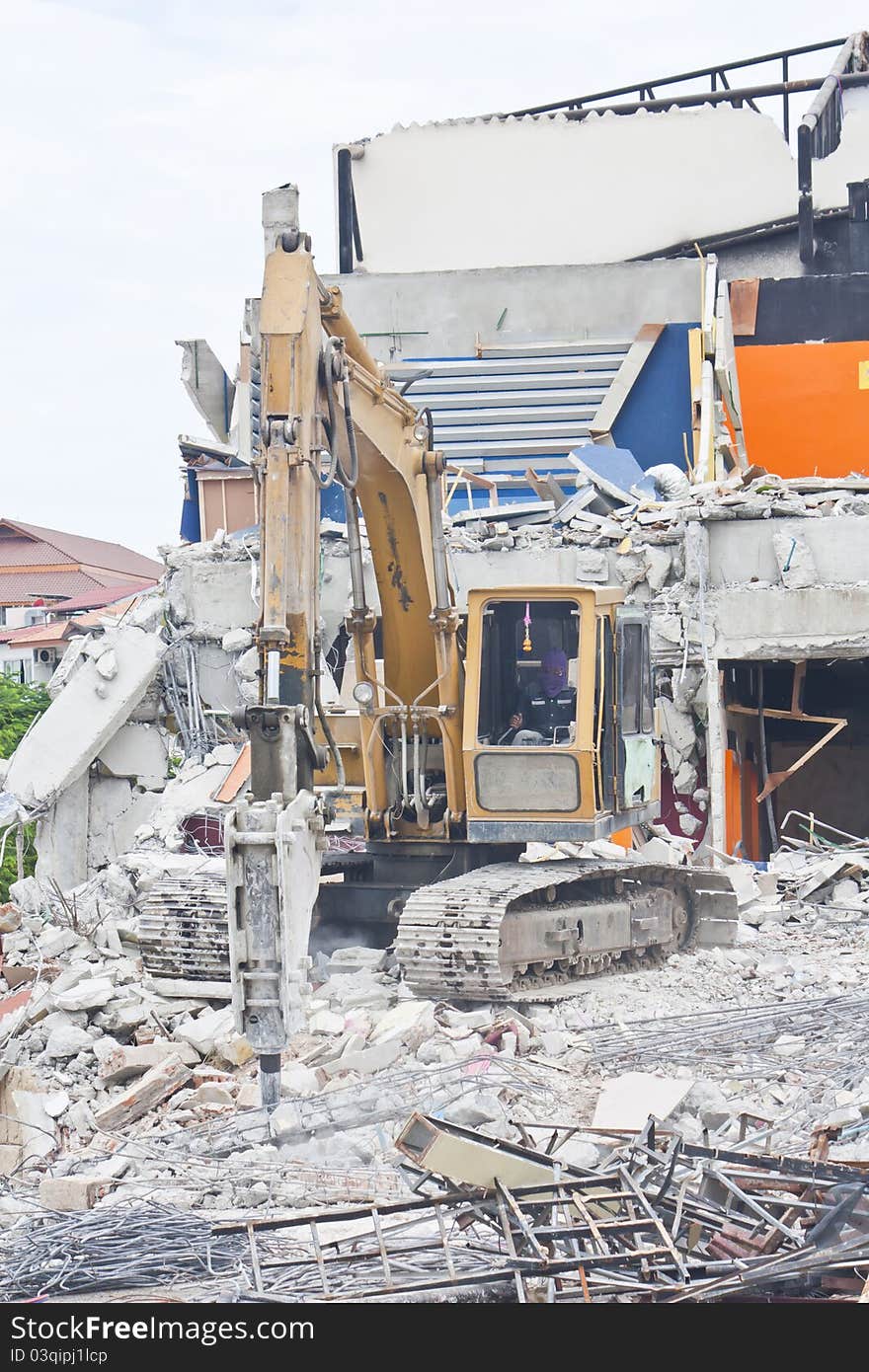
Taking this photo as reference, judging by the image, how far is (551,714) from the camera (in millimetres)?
10133

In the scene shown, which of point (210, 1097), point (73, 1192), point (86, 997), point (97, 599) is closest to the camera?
point (73, 1192)

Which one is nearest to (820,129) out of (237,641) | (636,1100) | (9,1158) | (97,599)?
(237,641)

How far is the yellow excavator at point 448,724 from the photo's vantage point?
7875 mm

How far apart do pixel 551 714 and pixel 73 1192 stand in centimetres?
491

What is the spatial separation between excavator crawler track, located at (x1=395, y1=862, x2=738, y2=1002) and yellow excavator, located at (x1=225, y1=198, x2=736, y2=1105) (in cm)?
1

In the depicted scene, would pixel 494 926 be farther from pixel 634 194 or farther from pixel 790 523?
pixel 634 194

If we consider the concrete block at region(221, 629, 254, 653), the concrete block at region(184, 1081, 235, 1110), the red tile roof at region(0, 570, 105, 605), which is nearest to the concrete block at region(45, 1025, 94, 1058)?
the concrete block at region(184, 1081, 235, 1110)

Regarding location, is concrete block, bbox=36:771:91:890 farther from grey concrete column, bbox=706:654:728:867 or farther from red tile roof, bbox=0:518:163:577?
red tile roof, bbox=0:518:163:577

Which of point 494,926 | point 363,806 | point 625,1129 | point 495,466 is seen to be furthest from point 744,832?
point 625,1129

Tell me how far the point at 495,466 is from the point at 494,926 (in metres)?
11.3

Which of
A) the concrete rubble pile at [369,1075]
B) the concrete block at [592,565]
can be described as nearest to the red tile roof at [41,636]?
the concrete block at [592,565]

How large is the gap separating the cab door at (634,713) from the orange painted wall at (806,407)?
34.0ft

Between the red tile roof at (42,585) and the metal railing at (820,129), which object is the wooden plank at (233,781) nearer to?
the metal railing at (820,129)

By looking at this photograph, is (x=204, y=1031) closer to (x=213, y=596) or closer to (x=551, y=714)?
(x=551, y=714)
